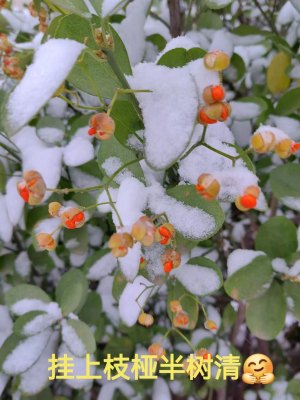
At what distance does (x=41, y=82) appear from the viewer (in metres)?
0.31

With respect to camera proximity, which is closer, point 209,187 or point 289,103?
point 209,187

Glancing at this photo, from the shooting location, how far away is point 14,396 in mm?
795

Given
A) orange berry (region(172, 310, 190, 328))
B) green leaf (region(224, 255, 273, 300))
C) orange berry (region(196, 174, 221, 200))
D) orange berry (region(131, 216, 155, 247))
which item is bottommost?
orange berry (region(172, 310, 190, 328))

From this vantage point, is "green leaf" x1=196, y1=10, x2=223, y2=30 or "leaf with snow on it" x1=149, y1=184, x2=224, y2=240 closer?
"leaf with snow on it" x1=149, y1=184, x2=224, y2=240

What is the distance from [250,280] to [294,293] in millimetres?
67

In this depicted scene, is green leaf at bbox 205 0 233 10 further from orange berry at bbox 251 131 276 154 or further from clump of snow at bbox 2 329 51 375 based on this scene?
clump of snow at bbox 2 329 51 375

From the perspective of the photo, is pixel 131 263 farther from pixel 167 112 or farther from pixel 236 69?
pixel 236 69

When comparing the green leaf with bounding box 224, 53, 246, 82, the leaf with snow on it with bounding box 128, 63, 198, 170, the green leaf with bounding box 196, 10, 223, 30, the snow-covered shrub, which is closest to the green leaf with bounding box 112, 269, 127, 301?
the snow-covered shrub

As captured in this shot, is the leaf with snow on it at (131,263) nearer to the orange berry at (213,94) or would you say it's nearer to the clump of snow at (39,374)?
the orange berry at (213,94)

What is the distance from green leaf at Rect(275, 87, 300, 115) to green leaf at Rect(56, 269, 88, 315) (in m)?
0.42

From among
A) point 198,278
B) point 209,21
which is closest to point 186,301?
point 198,278

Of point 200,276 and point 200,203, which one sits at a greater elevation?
point 200,203

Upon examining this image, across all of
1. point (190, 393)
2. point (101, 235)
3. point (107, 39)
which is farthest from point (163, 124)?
point (190, 393)

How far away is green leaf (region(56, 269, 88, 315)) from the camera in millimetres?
720
